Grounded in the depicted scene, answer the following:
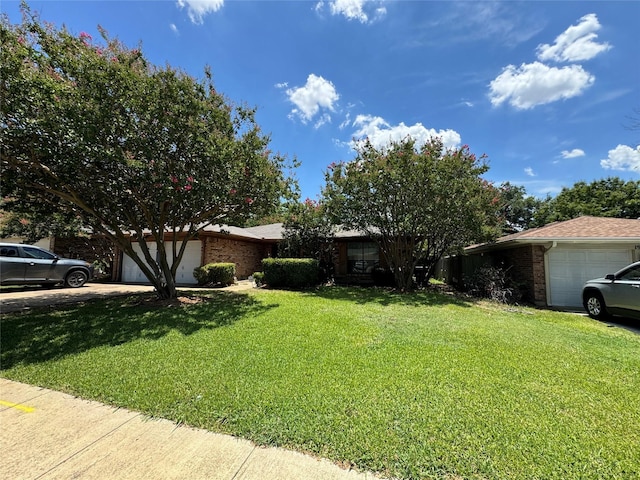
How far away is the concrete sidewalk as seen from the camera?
2229 mm

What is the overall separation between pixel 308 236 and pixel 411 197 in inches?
242

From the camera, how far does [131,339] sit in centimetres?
552

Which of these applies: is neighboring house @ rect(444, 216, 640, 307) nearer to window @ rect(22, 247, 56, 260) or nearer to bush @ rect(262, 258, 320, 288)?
bush @ rect(262, 258, 320, 288)

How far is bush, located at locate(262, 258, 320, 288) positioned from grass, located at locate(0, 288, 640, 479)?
19.7 feet

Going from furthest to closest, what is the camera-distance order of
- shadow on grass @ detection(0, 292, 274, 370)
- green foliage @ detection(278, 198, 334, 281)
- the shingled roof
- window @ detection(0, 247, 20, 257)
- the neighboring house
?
1. green foliage @ detection(278, 198, 334, 281)
2. window @ detection(0, 247, 20, 257)
3. the neighboring house
4. the shingled roof
5. shadow on grass @ detection(0, 292, 274, 370)

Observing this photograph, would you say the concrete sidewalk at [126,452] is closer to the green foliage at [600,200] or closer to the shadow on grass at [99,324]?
the shadow on grass at [99,324]

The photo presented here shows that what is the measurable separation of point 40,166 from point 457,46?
12548mm

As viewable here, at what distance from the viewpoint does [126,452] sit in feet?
8.10

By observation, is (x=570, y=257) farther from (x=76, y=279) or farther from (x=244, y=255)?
(x=76, y=279)

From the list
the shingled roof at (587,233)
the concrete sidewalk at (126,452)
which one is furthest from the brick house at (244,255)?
the concrete sidewalk at (126,452)

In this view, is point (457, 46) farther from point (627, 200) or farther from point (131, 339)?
point (627, 200)

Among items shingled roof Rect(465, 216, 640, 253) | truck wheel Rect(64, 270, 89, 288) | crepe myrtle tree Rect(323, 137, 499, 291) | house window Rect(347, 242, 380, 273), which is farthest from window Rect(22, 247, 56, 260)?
shingled roof Rect(465, 216, 640, 253)

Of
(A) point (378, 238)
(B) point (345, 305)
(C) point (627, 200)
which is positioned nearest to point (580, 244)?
(A) point (378, 238)

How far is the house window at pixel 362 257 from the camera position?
55.5ft
